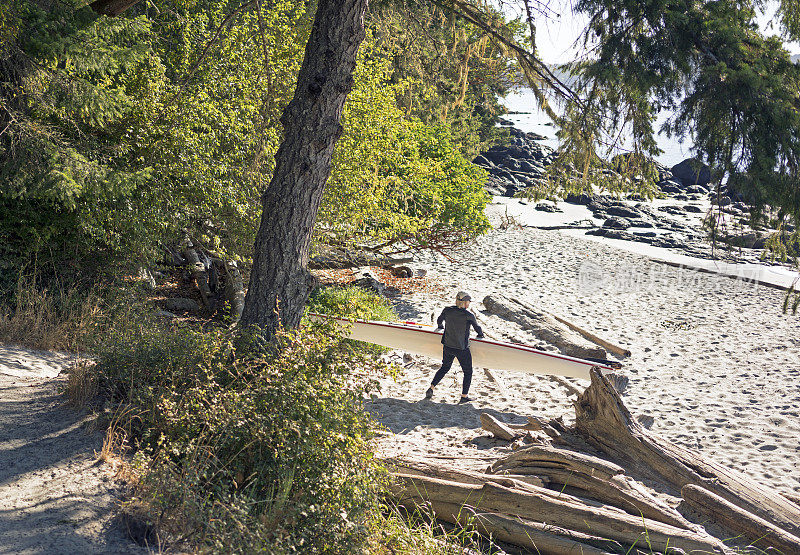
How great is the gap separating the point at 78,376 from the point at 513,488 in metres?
4.09

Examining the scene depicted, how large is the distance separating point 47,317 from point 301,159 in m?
4.83

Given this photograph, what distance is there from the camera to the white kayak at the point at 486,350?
35.1 ft

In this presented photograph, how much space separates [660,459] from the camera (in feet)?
21.3

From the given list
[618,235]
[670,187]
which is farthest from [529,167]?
[618,235]

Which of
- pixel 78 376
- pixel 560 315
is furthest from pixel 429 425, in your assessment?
pixel 560 315

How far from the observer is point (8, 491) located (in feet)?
14.2

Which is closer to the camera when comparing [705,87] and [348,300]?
[705,87]

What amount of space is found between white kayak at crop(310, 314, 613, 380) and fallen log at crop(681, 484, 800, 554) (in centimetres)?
454

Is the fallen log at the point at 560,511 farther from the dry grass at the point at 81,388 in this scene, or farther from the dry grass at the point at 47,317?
the dry grass at the point at 47,317

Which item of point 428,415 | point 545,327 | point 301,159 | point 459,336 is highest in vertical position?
point 301,159

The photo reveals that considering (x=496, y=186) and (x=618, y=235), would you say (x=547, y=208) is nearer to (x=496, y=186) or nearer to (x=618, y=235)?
(x=496, y=186)

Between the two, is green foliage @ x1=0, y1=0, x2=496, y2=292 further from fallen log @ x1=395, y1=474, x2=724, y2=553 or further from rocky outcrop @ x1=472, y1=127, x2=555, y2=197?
rocky outcrop @ x1=472, y1=127, x2=555, y2=197

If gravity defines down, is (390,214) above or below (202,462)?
above

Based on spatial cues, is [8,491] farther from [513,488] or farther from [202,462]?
[513,488]
